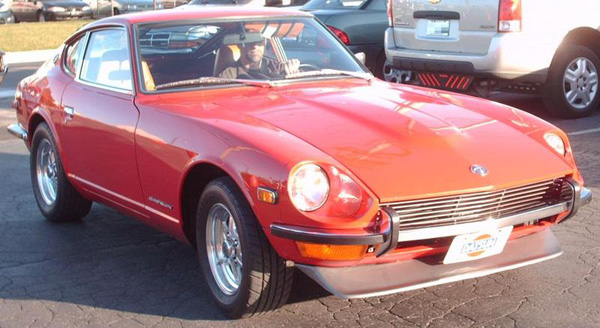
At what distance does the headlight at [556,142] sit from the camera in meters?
5.04

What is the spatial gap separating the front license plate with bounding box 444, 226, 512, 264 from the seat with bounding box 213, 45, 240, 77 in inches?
80.4

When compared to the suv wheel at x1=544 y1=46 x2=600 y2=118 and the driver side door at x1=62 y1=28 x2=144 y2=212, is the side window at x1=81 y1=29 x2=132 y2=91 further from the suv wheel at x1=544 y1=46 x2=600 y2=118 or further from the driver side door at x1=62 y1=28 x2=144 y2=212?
the suv wheel at x1=544 y1=46 x2=600 y2=118

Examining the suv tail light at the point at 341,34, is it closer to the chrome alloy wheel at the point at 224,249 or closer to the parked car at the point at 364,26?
the parked car at the point at 364,26

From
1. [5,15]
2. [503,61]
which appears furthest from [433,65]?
[5,15]

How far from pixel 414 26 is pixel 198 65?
16.9 feet

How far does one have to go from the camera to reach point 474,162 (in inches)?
182

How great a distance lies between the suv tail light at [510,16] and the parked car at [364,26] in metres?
3.14

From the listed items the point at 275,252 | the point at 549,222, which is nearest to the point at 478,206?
the point at 549,222

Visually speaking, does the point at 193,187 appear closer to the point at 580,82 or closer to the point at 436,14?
the point at 436,14

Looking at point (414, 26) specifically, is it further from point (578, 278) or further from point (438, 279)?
point (438, 279)

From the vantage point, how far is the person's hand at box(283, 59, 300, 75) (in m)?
5.93

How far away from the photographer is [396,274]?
4.42m

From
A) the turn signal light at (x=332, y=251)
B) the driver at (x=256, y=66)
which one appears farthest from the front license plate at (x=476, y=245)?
the driver at (x=256, y=66)

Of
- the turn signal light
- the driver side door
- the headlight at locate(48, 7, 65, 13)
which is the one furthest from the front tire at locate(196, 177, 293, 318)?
the headlight at locate(48, 7, 65, 13)
